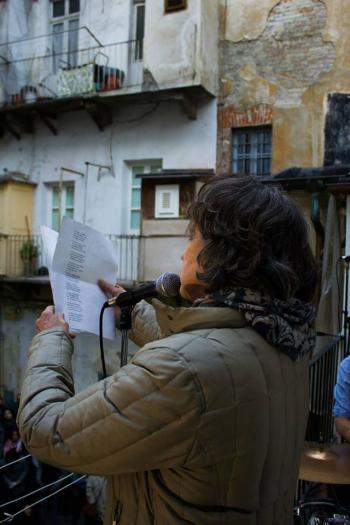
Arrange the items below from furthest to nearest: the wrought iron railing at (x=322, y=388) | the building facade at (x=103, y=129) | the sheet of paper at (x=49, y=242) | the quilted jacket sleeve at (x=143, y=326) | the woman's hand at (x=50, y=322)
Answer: the building facade at (x=103, y=129), the wrought iron railing at (x=322, y=388), the quilted jacket sleeve at (x=143, y=326), the sheet of paper at (x=49, y=242), the woman's hand at (x=50, y=322)

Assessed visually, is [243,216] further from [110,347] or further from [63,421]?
[110,347]

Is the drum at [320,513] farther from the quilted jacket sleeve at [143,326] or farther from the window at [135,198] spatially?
the window at [135,198]

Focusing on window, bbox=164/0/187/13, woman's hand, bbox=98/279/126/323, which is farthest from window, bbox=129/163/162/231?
woman's hand, bbox=98/279/126/323

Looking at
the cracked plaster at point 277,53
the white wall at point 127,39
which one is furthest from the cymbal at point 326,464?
the white wall at point 127,39

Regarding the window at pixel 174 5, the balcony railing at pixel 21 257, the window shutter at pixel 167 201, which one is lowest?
the balcony railing at pixel 21 257

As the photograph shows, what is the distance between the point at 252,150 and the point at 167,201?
2.05m

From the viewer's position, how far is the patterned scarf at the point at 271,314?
121cm

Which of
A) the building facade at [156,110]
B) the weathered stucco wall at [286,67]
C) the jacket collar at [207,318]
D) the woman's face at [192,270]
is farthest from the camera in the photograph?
the building facade at [156,110]

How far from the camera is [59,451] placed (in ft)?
3.89

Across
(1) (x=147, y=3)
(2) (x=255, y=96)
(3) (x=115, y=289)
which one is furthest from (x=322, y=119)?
(3) (x=115, y=289)

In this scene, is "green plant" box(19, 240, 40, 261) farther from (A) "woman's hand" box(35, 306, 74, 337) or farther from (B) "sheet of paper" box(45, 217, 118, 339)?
(A) "woman's hand" box(35, 306, 74, 337)

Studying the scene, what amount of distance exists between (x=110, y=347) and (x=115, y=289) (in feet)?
30.8

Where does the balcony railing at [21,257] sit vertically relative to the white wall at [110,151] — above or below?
below

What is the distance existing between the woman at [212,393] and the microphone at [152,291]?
44 centimetres
